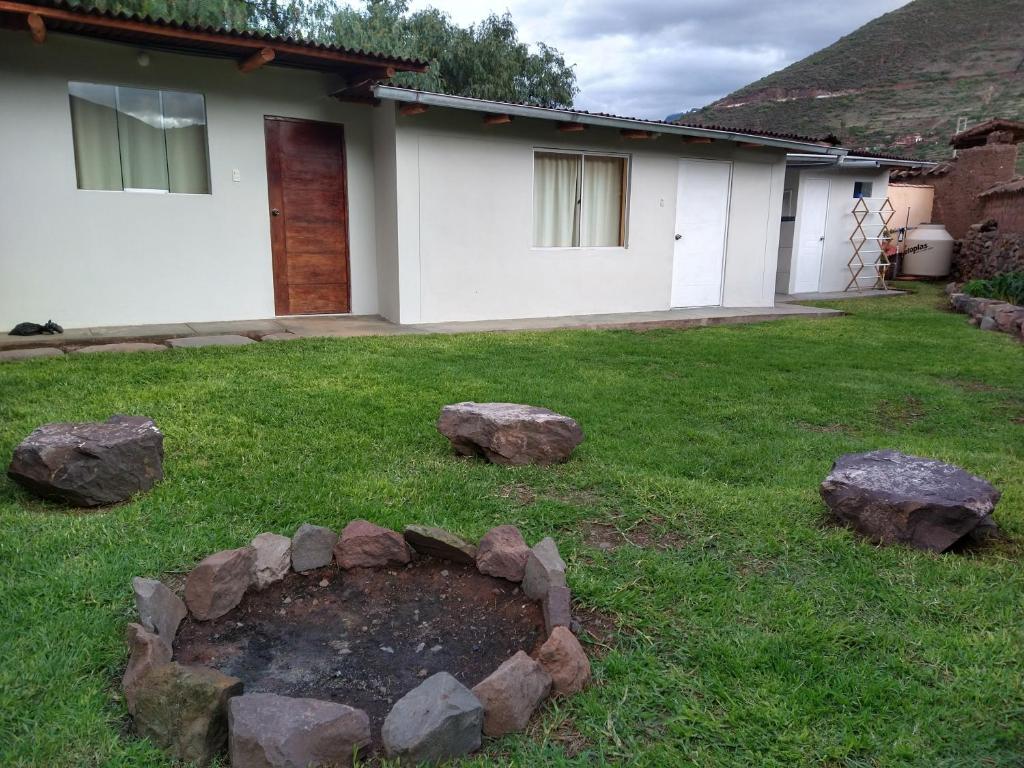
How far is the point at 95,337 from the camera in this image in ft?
22.4

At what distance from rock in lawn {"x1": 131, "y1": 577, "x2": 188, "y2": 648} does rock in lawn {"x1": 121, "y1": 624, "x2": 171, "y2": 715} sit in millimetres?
101

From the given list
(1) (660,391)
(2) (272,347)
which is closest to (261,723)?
(1) (660,391)

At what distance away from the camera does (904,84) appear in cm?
3431

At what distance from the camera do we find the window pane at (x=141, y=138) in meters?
7.47

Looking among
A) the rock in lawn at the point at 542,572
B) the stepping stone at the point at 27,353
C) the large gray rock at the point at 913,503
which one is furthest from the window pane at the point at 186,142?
the large gray rock at the point at 913,503

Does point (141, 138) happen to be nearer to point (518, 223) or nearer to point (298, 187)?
point (298, 187)

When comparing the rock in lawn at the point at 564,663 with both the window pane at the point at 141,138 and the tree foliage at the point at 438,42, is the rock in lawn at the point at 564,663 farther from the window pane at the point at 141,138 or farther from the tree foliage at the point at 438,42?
the tree foliage at the point at 438,42

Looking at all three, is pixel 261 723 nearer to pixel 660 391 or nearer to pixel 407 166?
pixel 660 391

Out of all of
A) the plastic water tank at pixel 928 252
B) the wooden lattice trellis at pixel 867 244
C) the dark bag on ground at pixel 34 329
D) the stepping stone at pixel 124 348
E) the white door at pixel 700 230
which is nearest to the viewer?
the stepping stone at pixel 124 348

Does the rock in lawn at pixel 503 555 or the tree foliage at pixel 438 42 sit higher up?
the tree foliage at pixel 438 42

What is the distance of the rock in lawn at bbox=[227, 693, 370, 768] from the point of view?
1.75 metres

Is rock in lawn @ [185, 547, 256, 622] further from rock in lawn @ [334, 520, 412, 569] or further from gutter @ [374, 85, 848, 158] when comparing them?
gutter @ [374, 85, 848, 158]

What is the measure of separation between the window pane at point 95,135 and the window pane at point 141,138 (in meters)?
0.07

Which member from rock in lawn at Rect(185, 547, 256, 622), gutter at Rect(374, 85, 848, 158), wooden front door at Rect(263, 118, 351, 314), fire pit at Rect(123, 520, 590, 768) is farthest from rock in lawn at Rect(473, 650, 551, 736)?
wooden front door at Rect(263, 118, 351, 314)
